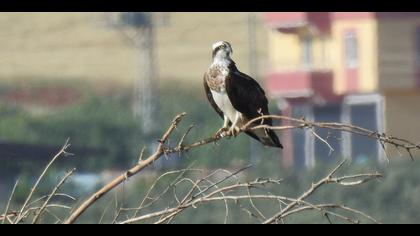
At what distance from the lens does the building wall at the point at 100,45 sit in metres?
24.0

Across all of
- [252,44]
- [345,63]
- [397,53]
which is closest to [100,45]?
[252,44]

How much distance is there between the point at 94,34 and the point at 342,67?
546cm

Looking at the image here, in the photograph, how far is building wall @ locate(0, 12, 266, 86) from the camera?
24.0 metres

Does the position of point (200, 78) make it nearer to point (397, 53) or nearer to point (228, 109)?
point (397, 53)

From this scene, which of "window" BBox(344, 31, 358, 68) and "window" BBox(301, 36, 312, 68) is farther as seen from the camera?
"window" BBox(344, 31, 358, 68)

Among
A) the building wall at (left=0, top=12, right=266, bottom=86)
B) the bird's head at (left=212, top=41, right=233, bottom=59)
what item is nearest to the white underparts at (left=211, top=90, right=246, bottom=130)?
the bird's head at (left=212, top=41, right=233, bottom=59)

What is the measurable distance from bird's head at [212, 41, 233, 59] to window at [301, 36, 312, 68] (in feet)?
61.6

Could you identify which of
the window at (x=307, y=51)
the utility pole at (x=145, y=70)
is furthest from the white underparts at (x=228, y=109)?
the window at (x=307, y=51)

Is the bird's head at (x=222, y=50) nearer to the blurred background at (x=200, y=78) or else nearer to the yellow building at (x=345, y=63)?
the blurred background at (x=200, y=78)

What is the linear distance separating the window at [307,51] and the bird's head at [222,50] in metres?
18.8

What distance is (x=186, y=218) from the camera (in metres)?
16.9

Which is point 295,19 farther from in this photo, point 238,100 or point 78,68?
point 238,100

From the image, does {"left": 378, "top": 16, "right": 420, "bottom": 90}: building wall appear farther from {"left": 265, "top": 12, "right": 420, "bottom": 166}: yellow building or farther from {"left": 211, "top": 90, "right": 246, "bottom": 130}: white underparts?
{"left": 211, "top": 90, "right": 246, "bottom": 130}: white underparts
